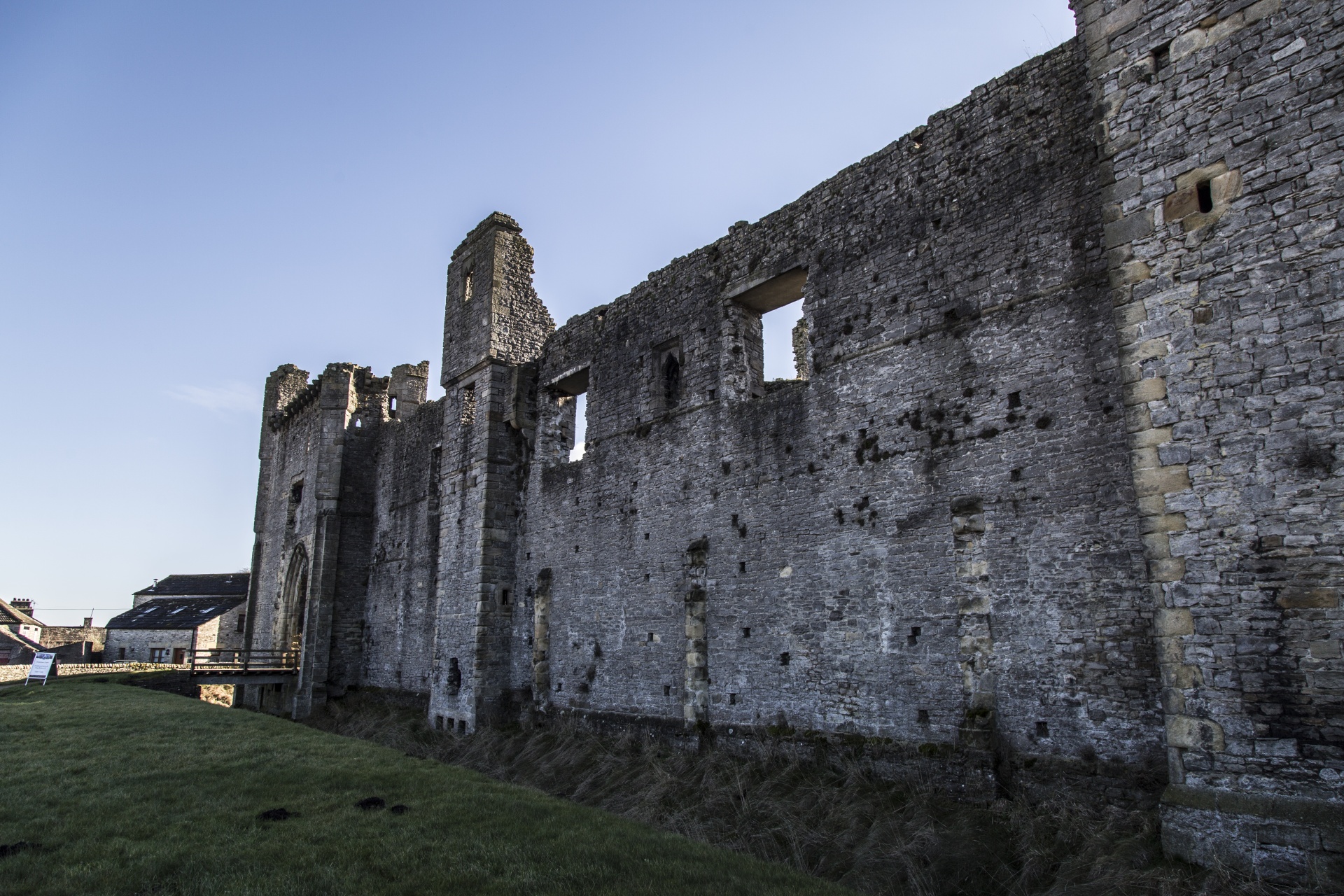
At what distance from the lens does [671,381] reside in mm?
14250

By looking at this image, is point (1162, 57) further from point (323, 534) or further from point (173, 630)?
point (173, 630)

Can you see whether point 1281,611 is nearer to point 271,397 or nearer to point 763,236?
point 763,236

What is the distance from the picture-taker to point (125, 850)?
19.9 feet

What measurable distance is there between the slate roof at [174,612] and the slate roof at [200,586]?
3.92ft

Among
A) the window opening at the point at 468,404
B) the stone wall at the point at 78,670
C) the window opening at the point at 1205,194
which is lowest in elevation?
the stone wall at the point at 78,670

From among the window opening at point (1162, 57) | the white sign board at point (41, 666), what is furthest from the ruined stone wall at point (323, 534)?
the window opening at point (1162, 57)

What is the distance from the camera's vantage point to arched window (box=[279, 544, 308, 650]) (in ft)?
86.7

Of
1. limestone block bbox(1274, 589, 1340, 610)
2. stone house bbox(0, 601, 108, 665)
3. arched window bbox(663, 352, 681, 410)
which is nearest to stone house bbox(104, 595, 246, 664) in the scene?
stone house bbox(0, 601, 108, 665)

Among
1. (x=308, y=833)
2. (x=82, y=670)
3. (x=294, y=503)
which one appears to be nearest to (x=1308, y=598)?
(x=308, y=833)

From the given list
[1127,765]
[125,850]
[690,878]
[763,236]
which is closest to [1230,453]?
[1127,765]

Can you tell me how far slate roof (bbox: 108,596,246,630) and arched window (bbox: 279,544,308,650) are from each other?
1414cm

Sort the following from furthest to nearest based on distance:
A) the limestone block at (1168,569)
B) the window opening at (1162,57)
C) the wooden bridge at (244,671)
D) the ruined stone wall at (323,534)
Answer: the ruined stone wall at (323,534) → the wooden bridge at (244,671) → the window opening at (1162,57) → the limestone block at (1168,569)

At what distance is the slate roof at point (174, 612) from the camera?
37812 millimetres

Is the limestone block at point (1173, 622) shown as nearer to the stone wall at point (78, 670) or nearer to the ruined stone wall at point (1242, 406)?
the ruined stone wall at point (1242, 406)
